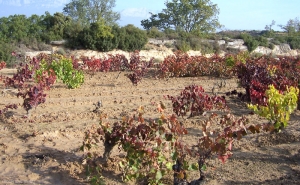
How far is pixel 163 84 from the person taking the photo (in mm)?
12195

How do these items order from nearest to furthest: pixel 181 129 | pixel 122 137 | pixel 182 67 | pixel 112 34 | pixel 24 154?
pixel 181 129, pixel 122 137, pixel 24 154, pixel 182 67, pixel 112 34

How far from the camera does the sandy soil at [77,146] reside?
189 inches

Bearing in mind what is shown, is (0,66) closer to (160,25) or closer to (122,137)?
(122,137)

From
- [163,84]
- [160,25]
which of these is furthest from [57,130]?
[160,25]

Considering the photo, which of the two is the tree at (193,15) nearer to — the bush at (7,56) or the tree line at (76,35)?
the tree line at (76,35)

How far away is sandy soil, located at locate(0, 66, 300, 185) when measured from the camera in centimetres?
481

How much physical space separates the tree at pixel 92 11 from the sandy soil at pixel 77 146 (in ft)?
93.5

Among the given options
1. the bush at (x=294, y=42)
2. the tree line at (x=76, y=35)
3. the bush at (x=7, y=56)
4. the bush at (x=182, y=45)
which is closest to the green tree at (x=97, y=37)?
the tree line at (x=76, y=35)

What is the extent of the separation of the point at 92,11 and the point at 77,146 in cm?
3292

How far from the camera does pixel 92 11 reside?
37.2m

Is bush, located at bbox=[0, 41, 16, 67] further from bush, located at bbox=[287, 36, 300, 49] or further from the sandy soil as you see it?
bush, located at bbox=[287, 36, 300, 49]

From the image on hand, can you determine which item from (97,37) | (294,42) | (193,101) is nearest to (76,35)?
(97,37)

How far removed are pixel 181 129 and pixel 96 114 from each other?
4.00 metres

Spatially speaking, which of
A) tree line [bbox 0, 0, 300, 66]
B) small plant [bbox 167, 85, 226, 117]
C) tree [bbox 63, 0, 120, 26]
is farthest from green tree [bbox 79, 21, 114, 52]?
small plant [bbox 167, 85, 226, 117]
